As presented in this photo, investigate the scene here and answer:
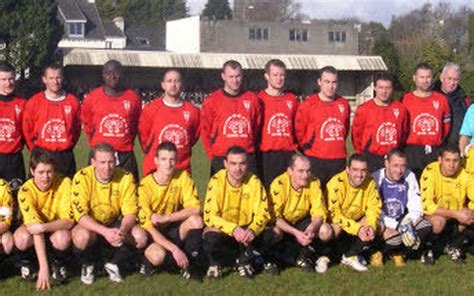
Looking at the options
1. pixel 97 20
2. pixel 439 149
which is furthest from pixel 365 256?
pixel 97 20

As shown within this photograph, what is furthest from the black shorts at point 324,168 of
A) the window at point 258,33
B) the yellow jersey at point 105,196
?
the window at point 258,33

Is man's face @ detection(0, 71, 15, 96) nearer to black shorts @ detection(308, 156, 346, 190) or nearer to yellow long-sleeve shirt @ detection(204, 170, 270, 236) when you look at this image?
yellow long-sleeve shirt @ detection(204, 170, 270, 236)

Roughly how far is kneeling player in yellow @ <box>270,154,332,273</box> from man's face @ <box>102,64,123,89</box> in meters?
1.75

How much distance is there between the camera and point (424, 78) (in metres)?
7.38

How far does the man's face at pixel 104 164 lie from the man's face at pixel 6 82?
1.33 meters

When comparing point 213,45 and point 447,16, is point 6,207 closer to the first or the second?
point 213,45

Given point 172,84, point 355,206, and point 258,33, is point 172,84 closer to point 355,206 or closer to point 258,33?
point 355,206

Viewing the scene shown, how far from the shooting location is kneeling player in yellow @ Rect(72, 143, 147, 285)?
607cm

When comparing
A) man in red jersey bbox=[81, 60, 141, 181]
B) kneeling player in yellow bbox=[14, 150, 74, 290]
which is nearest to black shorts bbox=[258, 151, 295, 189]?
man in red jersey bbox=[81, 60, 141, 181]

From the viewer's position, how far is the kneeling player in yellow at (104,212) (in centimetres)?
607

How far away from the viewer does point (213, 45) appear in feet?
179

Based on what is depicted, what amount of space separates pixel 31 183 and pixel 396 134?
11.3 ft

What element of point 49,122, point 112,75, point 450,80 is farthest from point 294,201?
point 49,122

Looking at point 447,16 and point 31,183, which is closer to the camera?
point 31,183
